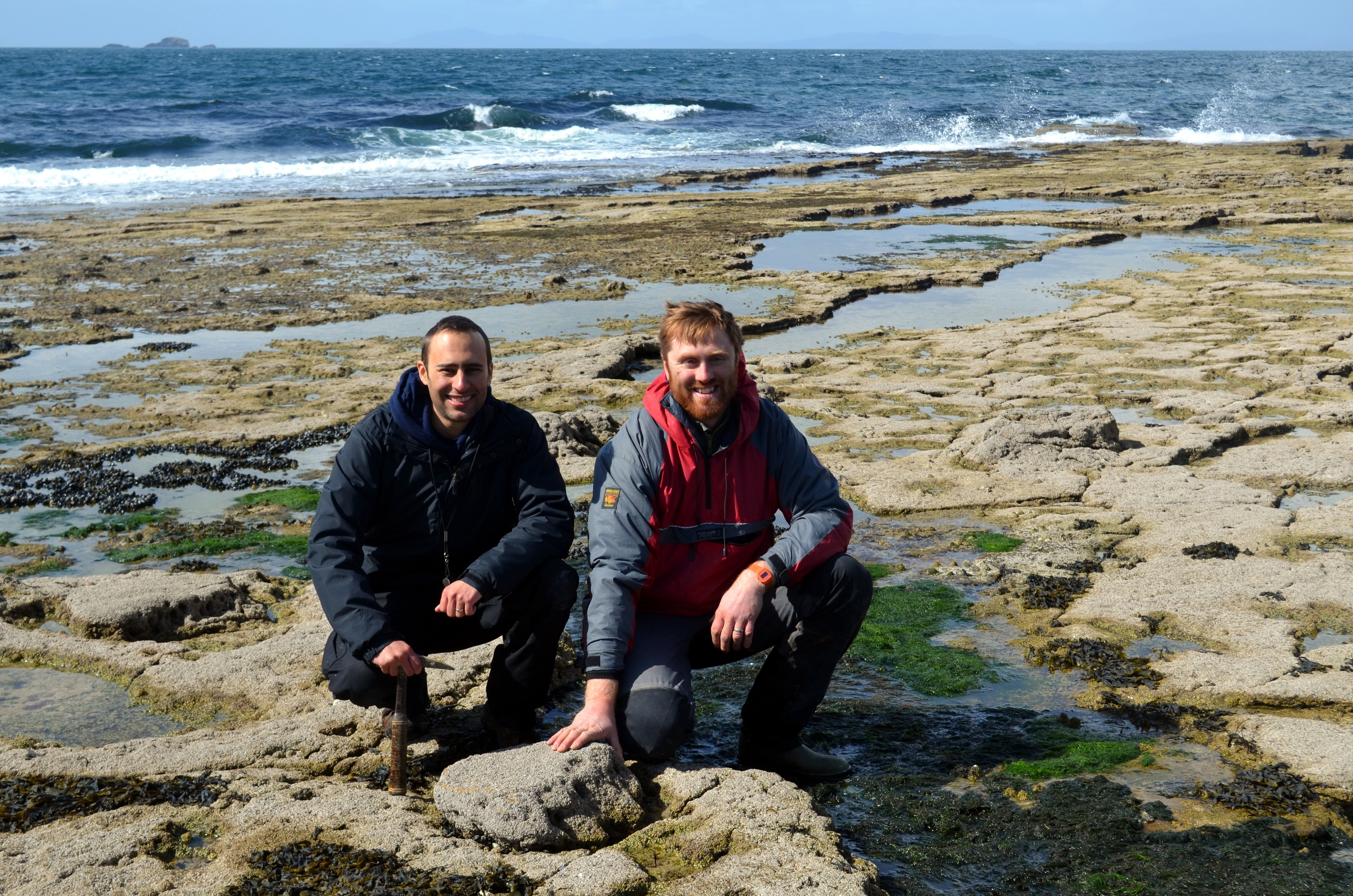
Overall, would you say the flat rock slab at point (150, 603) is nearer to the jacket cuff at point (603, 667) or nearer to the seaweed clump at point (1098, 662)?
the jacket cuff at point (603, 667)

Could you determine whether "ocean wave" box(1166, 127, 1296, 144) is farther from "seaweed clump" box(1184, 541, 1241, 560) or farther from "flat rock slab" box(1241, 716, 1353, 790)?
"flat rock slab" box(1241, 716, 1353, 790)

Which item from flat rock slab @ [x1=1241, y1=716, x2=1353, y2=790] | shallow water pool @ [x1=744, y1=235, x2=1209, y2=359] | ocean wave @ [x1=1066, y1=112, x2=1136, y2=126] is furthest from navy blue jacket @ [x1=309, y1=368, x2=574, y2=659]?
ocean wave @ [x1=1066, y1=112, x2=1136, y2=126]

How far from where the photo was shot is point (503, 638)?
12.1 feet

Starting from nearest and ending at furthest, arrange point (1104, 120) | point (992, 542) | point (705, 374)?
point (705, 374) < point (992, 542) < point (1104, 120)

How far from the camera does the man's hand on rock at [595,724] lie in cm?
309

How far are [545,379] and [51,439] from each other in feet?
11.1

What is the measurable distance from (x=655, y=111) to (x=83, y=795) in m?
47.2

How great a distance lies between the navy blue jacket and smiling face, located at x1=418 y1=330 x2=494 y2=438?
0.05 metres

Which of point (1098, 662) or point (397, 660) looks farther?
point (1098, 662)

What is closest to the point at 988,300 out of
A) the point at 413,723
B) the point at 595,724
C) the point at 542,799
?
the point at 413,723

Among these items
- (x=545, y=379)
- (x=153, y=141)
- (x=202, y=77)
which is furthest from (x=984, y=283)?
(x=202, y=77)

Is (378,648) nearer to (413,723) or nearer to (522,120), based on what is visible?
(413,723)

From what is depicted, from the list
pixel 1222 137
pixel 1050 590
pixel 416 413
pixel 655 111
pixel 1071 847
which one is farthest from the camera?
pixel 655 111

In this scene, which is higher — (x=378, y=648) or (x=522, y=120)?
(x=522, y=120)
